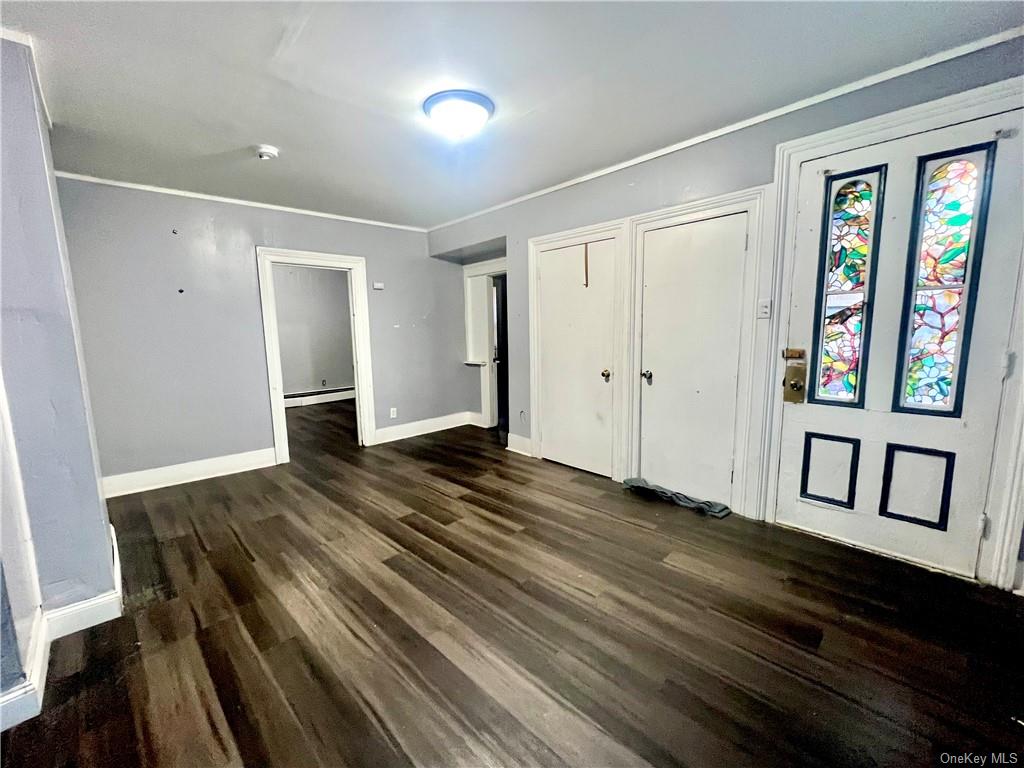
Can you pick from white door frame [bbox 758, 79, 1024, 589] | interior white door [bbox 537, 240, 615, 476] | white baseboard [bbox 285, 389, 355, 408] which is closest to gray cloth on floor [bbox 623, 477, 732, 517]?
interior white door [bbox 537, 240, 615, 476]

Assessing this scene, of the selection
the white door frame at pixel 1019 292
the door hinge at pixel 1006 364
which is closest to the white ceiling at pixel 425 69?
the white door frame at pixel 1019 292

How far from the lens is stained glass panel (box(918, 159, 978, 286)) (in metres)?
1.90

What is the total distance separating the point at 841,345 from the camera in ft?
7.55

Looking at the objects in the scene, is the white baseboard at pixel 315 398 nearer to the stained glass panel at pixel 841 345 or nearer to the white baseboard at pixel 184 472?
the white baseboard at pixel 184 472

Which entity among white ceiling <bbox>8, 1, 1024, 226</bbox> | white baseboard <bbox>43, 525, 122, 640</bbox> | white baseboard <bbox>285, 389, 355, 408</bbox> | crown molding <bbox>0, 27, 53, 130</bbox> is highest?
white ceiling <bbox>8, 1, 1024, 226</bbox>

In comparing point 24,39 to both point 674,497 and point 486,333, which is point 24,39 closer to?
point 674,497

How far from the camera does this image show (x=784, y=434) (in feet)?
8.27

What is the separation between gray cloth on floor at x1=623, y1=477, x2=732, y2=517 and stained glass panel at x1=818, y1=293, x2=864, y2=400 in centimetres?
99

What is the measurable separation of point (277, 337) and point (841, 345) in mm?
4569

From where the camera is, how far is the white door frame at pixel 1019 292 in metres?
1.83

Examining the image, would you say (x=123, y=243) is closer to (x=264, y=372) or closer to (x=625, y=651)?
(x=264, y=372)

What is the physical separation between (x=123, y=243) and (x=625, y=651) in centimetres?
455

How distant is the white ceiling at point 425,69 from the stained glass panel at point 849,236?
567mm

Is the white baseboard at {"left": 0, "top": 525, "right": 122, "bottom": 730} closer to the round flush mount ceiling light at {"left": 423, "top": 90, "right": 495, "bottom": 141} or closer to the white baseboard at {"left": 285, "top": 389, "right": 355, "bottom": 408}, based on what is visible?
the round flush mount ceiling light at {"left": 423, "top": 90, "right": 495, "bottom": 141}
